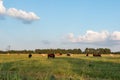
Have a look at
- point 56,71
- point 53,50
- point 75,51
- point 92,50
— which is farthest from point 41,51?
point 56,71

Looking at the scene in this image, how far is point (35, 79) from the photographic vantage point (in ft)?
23.8

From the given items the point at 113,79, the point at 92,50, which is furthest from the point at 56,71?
the point at 92,50

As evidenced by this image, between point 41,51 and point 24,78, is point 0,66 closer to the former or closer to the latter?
point 24,78

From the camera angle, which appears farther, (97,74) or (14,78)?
(97,74)

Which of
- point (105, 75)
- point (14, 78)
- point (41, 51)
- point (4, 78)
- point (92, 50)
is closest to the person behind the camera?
point (14, 78)

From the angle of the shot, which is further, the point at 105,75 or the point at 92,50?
the point at 92,50

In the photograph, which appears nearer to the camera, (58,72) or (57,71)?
(58,72)

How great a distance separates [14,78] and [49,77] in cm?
77

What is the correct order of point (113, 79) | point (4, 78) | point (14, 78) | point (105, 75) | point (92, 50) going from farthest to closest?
1. point (92, 50)
2. point (105, 75)
3. point (113, 79)
4. point (4, 78)
5. point (14, 78)

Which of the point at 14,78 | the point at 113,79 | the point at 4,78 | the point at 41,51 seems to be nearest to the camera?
the point at 14,78

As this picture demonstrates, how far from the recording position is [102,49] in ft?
502

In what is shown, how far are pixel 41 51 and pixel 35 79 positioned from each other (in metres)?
150

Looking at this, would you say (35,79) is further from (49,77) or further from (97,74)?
(97,74)

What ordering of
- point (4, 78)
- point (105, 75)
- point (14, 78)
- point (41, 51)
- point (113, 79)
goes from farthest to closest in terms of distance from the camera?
point (41, 51) → point (105, 75) → point (113, 79) → point (4, 78) → point (14, 78)
